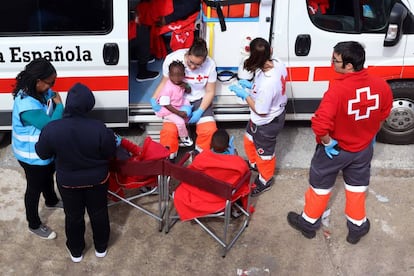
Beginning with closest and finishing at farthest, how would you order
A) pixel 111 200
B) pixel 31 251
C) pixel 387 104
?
pixel 387 104 → pixel 31 251 → pixel 111 200

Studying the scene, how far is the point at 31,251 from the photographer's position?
14.4 ft

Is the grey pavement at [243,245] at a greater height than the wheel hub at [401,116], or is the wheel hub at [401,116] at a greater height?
the wheel hub at [401,116]

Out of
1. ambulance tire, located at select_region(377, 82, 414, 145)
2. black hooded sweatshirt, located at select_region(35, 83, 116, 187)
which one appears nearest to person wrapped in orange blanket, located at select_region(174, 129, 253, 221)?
black hooded sweatshirt, located at select_region(35, 83, 116, 187)

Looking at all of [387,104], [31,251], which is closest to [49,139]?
[31,251]

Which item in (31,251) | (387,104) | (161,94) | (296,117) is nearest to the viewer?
(387,104)

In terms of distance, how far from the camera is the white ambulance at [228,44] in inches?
193

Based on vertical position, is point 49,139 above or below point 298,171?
above

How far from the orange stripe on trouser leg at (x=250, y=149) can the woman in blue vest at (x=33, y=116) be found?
1.75 m

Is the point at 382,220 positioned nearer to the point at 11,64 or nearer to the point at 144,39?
the point at 144,39

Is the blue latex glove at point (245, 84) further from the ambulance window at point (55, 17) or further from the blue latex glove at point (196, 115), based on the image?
the ambulance window at point (55, 17)

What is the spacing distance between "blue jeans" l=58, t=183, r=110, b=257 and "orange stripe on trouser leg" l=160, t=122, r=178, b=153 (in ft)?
3.95

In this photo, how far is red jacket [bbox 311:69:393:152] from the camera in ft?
12.6

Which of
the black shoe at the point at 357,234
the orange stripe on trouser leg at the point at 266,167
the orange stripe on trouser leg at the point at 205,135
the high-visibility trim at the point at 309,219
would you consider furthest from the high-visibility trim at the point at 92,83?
the black shoe at the point at 357,234

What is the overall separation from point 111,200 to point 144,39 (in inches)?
78.4
